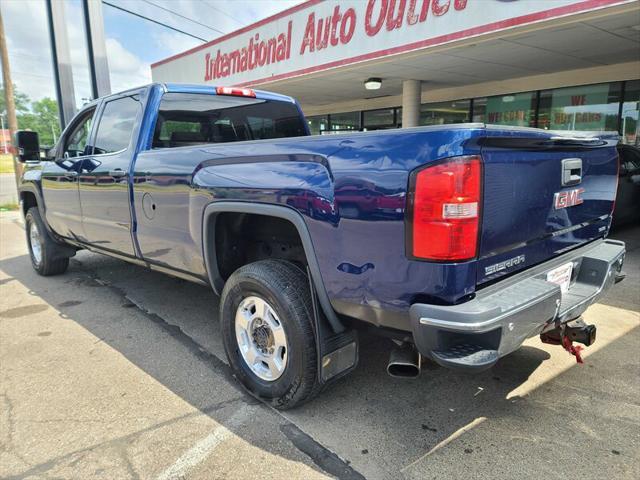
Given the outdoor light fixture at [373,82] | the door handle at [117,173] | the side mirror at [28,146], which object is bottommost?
the door handle at [117,173]

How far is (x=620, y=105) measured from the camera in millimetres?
9625

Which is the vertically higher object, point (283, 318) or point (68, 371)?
point (283, 318)

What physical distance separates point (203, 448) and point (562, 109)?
1087cm

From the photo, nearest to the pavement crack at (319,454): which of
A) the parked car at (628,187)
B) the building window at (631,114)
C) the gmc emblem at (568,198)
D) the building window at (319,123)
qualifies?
the gmc emblem at (568,198)

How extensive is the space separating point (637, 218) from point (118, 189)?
28.7ft

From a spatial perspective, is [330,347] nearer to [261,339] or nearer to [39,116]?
[261,339]

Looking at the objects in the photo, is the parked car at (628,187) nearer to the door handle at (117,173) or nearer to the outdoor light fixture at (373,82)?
the outdoor light fixture at (373,82)

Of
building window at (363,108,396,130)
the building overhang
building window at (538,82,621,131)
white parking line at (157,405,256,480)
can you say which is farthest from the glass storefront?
white parking line at (157,405,256,480)

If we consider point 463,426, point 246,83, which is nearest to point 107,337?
point 463,426

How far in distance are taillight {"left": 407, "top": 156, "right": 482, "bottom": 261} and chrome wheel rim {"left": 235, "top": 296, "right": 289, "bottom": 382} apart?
3.57ft

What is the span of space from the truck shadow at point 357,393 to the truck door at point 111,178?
792 mm

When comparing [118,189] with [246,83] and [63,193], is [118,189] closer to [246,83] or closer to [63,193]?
[63,193]

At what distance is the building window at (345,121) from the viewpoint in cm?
1580

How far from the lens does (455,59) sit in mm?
8695
